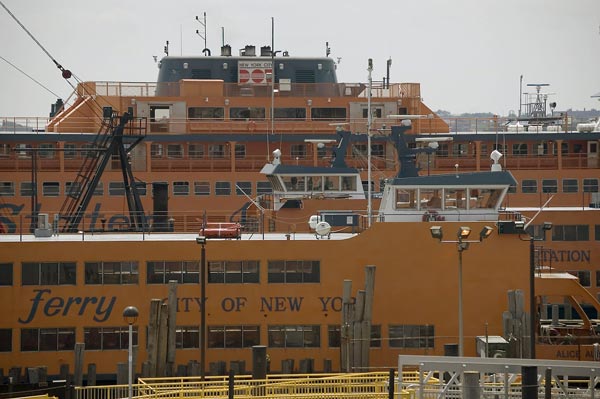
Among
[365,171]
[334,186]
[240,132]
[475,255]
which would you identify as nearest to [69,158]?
[240,132]

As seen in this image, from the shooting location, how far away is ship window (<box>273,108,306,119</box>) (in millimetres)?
64125

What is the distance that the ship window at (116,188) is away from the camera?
60.8 m

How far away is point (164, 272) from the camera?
3731 cm

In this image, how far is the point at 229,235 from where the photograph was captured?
38.3m

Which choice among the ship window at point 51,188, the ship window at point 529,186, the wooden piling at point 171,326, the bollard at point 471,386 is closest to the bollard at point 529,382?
the bollard at point 471,386

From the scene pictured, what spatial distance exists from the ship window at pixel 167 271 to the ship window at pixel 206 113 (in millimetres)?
26457

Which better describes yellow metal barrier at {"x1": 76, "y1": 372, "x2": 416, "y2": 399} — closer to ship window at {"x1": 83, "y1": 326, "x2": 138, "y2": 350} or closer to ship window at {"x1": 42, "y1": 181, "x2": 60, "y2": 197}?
ship window at {"x1": 83, "y1": 326, "x2": 138, "y2": 350}

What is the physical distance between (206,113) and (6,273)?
2749 centimetres

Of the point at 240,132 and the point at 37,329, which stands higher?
the point at 240,132

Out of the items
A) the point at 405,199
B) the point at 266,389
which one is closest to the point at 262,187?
the point at 405,199

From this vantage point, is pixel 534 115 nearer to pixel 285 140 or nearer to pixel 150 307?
pixel 285 140

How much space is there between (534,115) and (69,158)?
31.5 m

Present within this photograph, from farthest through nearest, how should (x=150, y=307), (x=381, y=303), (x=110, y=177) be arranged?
(x=110, y=177)
(x=381, y=303)
(x=150, y=307)

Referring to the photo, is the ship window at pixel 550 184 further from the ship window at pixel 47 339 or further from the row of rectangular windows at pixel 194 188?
the ship window at pixel 47 339
